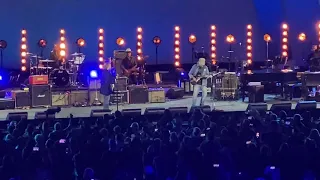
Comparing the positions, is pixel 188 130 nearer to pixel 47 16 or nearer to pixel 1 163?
pixel 1 163

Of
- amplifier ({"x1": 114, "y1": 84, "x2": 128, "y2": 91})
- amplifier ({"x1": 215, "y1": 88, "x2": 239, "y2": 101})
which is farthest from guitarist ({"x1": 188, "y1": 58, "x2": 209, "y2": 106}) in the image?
amplifier ({"x1": 114, "y1": 84, "x2": 128, "y2": 91})

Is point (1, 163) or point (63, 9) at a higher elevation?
point (63, 9)

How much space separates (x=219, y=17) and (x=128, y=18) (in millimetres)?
3761

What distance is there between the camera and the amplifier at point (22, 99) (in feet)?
62.1

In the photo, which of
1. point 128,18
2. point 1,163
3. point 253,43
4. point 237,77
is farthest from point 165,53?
point 1,163

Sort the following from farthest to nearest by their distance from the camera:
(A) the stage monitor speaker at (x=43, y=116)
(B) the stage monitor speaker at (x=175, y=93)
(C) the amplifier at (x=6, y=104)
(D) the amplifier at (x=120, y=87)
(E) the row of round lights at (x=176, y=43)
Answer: (E) the row of round lights at (x=176, y=43) < (B) the stage monitor speaker at (x=175, y=93) < (D) the amplifier at (x=120, y=87) < (C) the amplifier at (x=6, y=104) < (A) the stage monitor speaker at (x=43, y=116)

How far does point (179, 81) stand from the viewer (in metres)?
22.7

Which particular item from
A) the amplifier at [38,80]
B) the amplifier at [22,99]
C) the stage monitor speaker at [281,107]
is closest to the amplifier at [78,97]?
the amplifier at [38,80]

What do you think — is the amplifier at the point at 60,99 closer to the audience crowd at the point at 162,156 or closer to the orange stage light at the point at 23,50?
the orange stage light at the point at 23,50

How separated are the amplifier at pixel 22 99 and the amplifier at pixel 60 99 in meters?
0.78

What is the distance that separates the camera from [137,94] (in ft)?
65.4

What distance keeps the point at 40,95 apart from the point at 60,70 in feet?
4.34

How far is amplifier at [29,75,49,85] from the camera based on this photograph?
62.0ft

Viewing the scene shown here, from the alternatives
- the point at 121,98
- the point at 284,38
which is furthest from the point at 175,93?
the point at 284,38
